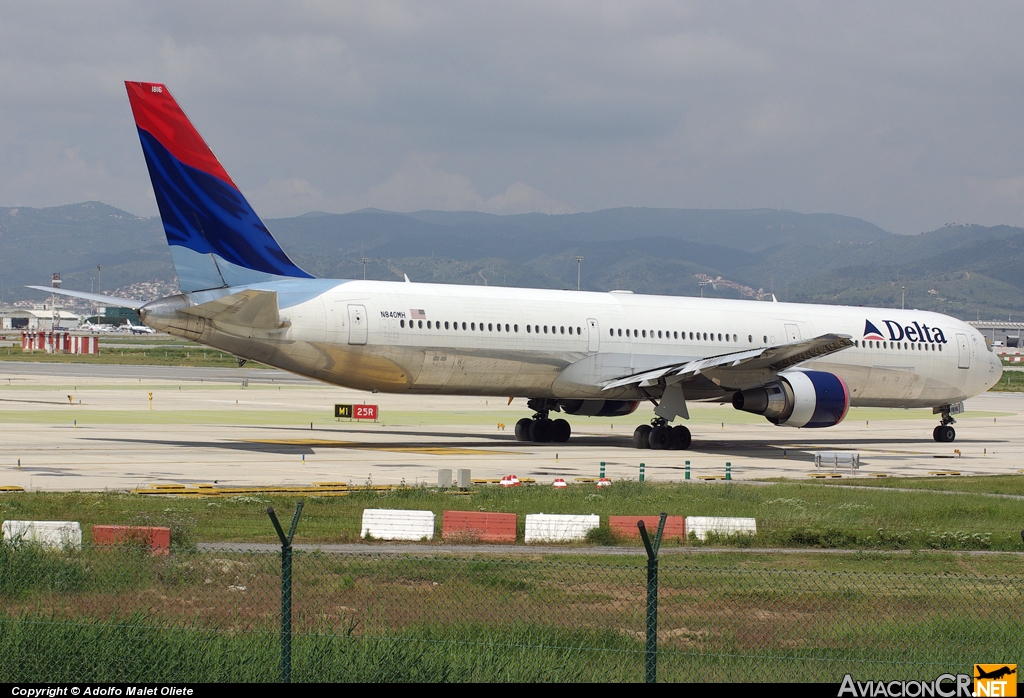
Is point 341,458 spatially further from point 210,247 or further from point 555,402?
point 555,402

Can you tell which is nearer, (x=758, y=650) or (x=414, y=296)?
(x=758, y=650)

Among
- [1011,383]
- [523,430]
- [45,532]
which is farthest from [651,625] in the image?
[1011,383]

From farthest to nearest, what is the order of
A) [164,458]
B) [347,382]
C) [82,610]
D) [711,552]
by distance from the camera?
[347,382]
[164,458]
[711,552]
[82,610]

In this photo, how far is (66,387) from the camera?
57.3 metres

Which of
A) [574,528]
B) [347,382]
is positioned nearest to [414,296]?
[347,382]

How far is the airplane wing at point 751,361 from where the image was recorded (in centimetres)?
→ 3375

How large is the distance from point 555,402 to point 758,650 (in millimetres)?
26547

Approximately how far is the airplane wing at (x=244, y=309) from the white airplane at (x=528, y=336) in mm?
41

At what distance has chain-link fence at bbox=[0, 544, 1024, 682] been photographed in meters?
10.3

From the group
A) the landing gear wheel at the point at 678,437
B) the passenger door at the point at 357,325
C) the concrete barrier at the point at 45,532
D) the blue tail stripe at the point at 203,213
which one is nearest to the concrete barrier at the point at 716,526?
the concrete barrier at the point at 45,532

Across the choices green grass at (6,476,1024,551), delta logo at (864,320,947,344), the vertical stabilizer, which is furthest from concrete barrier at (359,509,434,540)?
delta logo at (864,320,947,344)

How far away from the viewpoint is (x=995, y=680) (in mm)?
9859

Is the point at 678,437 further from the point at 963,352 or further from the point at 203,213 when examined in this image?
the point at 203,213

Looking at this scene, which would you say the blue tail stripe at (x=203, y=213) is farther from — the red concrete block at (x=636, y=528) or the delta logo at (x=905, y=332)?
the delta logo at (x=905, y=332)
